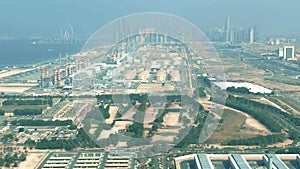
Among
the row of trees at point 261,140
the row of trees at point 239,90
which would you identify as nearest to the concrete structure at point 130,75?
the row of trees at point 239,90

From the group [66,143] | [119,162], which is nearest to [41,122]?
[66,143]

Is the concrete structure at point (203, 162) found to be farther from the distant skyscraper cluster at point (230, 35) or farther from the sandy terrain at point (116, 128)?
the distant skyscraper cluster at point (230, 35)

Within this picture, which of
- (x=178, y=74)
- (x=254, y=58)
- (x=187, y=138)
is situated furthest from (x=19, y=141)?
(x=254, y=58)

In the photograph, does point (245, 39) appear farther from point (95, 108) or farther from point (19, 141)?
point (19, 141)

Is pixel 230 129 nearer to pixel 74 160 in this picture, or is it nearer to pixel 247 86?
pixel 74 160

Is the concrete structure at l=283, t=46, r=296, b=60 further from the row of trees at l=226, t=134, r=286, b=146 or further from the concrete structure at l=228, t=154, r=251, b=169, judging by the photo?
the concrete structure at l=228, t=154, r=251, b=169

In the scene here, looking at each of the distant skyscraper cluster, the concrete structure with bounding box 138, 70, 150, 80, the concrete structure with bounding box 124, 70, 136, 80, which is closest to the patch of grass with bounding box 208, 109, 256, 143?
the concrete structure with bounding box 138, 70, 150, 80
